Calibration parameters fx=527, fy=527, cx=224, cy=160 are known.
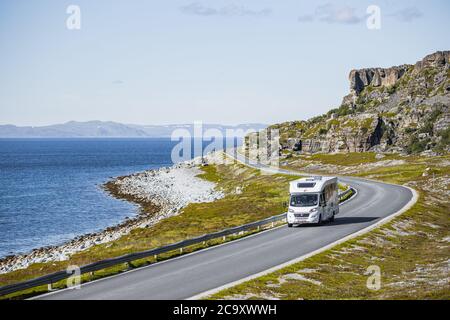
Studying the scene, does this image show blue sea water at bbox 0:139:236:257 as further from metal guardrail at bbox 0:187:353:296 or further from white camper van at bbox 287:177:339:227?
white camper van at bbox 287:177:339:227

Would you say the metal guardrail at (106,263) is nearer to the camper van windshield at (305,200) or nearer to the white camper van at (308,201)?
the white camper van at (308,201)

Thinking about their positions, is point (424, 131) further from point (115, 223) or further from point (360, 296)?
point (360, 296)

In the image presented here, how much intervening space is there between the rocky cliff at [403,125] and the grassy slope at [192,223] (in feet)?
168

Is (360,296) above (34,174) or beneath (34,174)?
above

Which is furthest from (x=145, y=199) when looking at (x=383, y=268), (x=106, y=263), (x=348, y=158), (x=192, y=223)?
(x=383, y=268)

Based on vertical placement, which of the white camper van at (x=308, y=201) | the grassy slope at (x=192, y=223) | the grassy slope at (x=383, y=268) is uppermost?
the white camper van at (x=308, y=201)

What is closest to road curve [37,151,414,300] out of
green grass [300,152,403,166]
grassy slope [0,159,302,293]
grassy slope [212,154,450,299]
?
grassy slope [212,154,450,299]

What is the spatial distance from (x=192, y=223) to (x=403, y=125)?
4036 inches

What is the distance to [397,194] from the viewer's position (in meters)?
65.1

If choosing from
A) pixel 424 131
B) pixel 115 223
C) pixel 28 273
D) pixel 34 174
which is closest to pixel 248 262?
pixel 28 273

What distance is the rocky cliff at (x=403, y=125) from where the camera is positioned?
134m

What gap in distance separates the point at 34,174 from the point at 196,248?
150167mm

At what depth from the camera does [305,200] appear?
40719 mm

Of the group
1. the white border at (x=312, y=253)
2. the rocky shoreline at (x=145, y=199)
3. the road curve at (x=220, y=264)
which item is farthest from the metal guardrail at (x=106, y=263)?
the rocky shoreline at (x=145, y=199)
